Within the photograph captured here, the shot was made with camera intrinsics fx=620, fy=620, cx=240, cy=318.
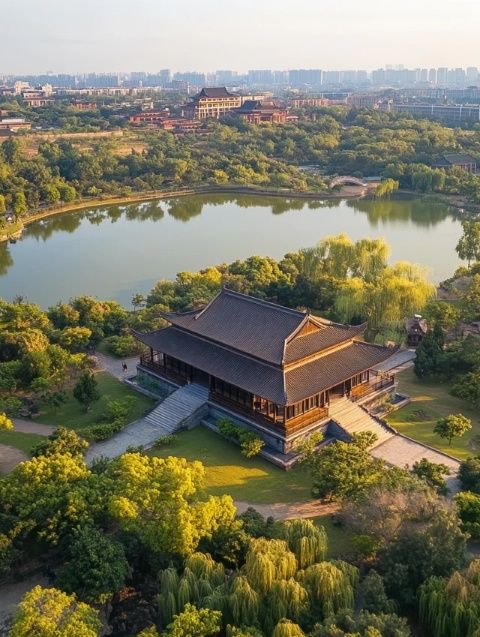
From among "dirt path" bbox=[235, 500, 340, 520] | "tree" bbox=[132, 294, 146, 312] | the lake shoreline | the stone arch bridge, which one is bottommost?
"dirt path" bbox=[235, 500, 340, 520]

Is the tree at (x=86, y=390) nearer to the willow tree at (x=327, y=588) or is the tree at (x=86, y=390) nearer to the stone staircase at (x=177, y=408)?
the stone staircase at (x=177, y=408)

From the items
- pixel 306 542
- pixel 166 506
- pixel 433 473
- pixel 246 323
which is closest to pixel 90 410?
pixel 246 323

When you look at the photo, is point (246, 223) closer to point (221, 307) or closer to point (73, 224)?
point (73, 224)

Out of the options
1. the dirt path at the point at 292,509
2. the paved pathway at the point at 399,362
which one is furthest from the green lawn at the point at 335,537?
the paved pathway at the point at 399,362

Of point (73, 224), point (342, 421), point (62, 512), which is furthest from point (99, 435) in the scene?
point (73, 224)

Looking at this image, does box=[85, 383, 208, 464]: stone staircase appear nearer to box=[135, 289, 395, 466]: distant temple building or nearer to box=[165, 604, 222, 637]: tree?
box=[135, 289, 395, 466]: distant temple building

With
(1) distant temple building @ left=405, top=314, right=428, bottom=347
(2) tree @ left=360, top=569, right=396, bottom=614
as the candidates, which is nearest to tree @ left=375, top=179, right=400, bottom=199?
(1) distant temple building @ left=405, top=314, right=428, bottom=347
